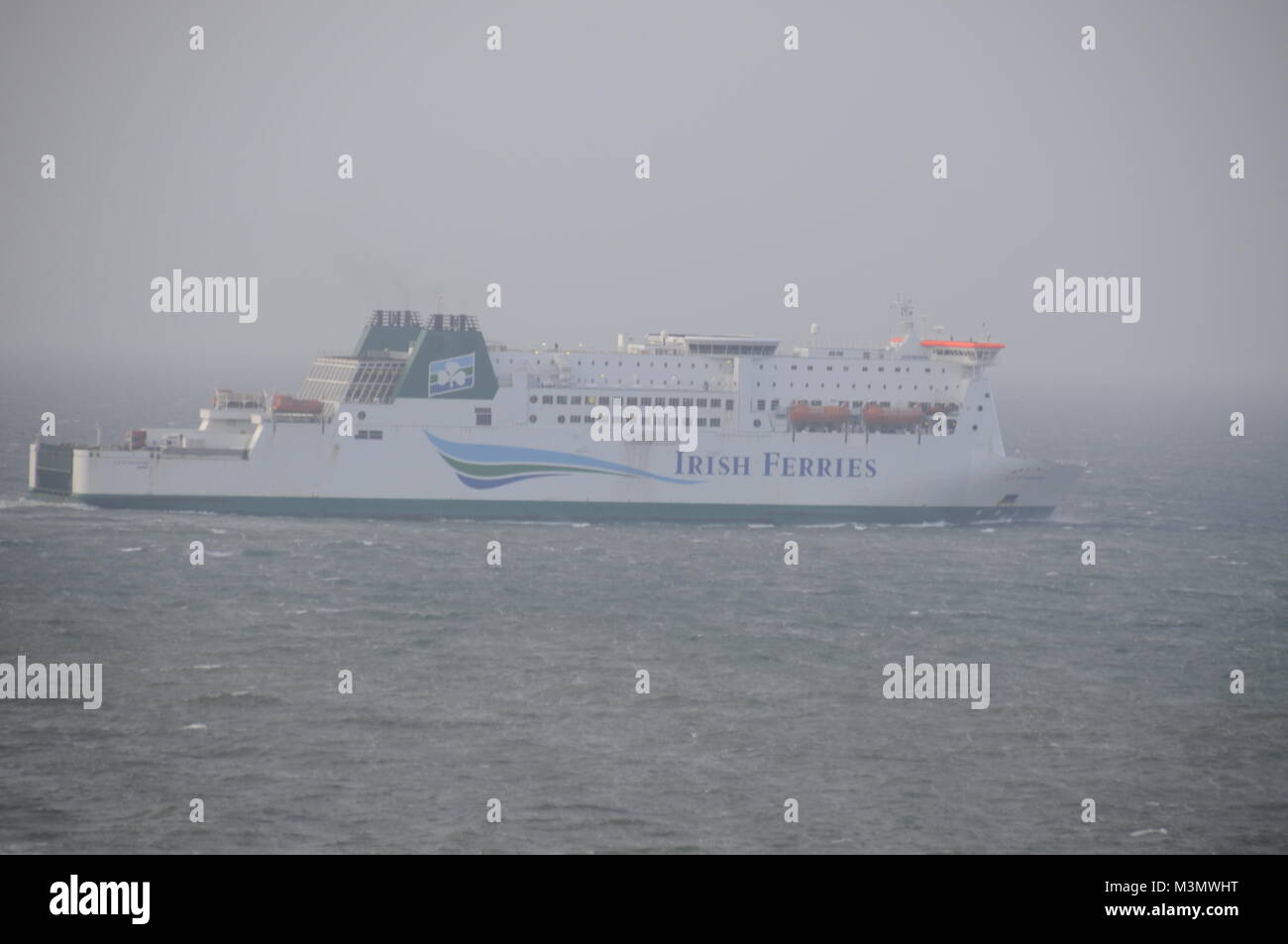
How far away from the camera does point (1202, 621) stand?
3503 cm

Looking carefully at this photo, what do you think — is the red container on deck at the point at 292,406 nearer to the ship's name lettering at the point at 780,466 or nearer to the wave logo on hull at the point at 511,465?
the wave logo on hull at the point at 511,465

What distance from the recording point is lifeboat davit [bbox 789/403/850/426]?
46906 mm

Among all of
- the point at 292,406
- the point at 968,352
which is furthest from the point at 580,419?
the point at 968,352

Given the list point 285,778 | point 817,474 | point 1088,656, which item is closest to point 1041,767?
point 1088,656

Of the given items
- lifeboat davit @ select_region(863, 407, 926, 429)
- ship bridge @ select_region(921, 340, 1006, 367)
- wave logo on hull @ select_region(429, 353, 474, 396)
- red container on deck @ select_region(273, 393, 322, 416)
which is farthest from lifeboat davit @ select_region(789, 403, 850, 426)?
red container on deck @ select_region(273, 393, 322, 416)

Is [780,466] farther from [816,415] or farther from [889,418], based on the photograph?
[889,418]

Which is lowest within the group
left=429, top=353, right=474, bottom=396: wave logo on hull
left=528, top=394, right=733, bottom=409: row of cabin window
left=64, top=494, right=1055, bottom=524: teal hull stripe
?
left=64, top=494, right=1055, bottom=524: teal hull stripe

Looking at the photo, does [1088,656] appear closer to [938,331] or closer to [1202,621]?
[1202,621]

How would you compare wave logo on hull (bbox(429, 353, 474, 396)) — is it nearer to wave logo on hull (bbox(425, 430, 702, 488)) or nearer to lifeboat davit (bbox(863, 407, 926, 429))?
wave logo on hull (bbox(425, 430, 702, 488))

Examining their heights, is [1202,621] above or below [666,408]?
below

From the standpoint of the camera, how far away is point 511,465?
149 feet

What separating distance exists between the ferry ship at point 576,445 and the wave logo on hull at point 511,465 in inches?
1.9

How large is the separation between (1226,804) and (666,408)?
2615 cm

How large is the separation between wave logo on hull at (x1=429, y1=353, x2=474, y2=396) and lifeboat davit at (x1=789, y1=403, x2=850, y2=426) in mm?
9410
